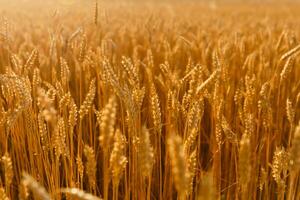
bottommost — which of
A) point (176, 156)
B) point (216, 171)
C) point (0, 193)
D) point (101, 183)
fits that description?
point (101, 183)

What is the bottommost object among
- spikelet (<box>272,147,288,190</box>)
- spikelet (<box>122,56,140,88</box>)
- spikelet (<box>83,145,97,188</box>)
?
spikelet (<box>272,147,288,190</box>)

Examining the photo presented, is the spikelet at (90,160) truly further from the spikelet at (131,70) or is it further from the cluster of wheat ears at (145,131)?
the spikelet at (131,70)

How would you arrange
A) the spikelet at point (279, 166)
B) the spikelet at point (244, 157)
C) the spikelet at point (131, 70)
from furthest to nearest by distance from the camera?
the spikelet at point (131, 70) → the spikelet at point (279, 166) → the spikelet at point (244, 157)

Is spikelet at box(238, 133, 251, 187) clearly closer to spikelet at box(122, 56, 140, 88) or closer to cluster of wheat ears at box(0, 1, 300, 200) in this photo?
cluster of wheat ears at box(0, 1, 300, 200)

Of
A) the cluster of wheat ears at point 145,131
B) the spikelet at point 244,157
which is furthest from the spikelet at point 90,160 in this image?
the spikelet at point 244,157

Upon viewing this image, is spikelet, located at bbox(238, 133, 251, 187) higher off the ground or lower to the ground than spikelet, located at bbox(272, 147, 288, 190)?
higher

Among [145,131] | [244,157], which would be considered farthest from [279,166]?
[145,131]

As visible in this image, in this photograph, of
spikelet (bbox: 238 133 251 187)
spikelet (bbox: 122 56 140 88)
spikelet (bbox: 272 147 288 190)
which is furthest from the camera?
spikelet (bbox: 122 56 140 88)

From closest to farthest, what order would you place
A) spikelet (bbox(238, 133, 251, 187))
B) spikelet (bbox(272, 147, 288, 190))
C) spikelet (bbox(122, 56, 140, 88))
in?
1. spikelet (bbox(238, 133, 251, 187))
2. spikelet (bbox(272, 147, 288, 190))
3. spikelet (bbox(122, 56, 140, 88))

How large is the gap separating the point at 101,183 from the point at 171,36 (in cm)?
136

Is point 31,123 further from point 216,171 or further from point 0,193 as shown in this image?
point 216,171

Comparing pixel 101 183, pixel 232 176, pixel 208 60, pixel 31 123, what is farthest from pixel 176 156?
pixel 208 60

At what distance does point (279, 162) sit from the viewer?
2.31ft

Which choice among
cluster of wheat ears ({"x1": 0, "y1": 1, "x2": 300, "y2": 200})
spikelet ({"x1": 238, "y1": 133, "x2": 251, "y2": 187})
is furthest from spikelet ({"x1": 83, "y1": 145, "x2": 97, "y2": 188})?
spikelet ({"x1": 238, "y1": 133, "x2": 251, "y2": 187})
